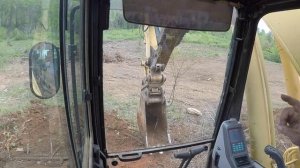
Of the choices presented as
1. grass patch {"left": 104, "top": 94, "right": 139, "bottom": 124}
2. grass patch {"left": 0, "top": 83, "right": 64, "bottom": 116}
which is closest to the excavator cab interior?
grass patch {"left": 0, "top": 83, "right": 64, "bottom": 116}

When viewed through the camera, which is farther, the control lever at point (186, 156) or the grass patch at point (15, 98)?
the control lever at point (186, 156)

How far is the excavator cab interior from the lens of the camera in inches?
23.2

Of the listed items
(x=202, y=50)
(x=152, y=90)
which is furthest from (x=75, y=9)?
(x=202, y=50)

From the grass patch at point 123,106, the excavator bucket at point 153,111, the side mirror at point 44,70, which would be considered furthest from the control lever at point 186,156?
the grass patch at point 123,106

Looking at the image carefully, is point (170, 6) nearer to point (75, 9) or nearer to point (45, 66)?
point (75, 9)

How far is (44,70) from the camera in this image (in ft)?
2.81

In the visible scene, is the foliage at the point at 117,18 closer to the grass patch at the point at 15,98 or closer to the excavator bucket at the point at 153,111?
the excavator bucket at the point at 153,111

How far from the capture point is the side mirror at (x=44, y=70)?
69 cm

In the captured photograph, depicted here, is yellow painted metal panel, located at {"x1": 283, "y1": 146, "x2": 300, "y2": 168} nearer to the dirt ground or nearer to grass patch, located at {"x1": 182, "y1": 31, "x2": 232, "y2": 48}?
the dirt ground

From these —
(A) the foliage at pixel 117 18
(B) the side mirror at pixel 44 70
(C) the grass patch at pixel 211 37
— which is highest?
(A) the foliage at pixel 117 18

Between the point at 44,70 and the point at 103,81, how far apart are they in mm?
1079

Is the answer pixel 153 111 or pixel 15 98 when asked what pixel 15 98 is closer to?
pixel 15 98

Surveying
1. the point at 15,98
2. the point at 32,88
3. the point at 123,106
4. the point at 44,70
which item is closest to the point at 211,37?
the point at 123,106

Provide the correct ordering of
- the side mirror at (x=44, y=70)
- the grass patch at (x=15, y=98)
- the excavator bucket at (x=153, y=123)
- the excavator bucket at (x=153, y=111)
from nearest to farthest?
the grass patch at (x=15, y=98) → the side mirror at (x=44, y=70) → the excavator bucket at (x=153, y=111) → the excavator bucket at (x=153, y=123)
